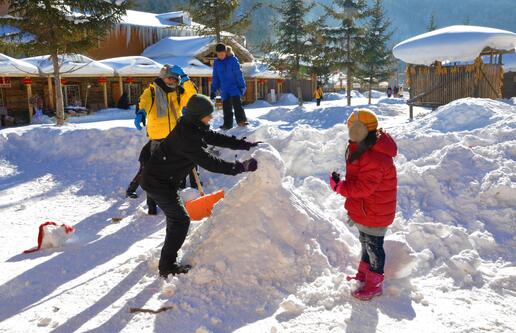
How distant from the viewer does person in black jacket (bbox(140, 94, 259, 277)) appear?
3.47 m

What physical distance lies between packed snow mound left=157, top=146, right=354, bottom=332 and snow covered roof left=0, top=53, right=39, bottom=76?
1650 centimetres

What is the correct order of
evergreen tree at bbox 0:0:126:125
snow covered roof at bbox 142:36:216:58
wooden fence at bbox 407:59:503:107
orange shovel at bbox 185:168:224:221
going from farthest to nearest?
snow covered roof at bbox 142:36:216:58, wooden fence at bbox 407:59:503:107, evergreen tree at bbox 0:0:126:125, orange shovel at bbox 185:168:224:221

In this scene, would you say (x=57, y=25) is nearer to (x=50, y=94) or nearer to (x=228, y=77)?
(x=50, y=94)

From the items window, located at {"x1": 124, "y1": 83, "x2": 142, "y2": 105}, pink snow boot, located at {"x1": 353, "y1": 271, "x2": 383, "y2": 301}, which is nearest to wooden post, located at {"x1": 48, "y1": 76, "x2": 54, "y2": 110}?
window, located at {"x1": 124, "y1": 83, "x2": 142, "y2": 105}

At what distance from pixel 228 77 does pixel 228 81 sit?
0.23 ft

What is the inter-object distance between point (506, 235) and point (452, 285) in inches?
55.0

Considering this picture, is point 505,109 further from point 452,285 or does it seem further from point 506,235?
point 452,285

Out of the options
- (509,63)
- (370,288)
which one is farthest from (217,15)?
(370,288)

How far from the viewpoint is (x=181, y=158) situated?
11.8 feet

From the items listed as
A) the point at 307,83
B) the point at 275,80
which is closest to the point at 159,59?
the point at 275,80

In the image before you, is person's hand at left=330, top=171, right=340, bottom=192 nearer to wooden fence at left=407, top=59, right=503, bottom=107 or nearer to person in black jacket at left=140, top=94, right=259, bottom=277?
person in black jacket at left=140, top=94, right=259, bottom=277

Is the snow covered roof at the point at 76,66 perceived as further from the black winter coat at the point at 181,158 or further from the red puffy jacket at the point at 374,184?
the red puffy jacket at the point at 374,184

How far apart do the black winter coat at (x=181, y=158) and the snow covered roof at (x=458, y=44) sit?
1232 centimetres

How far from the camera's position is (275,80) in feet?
119
